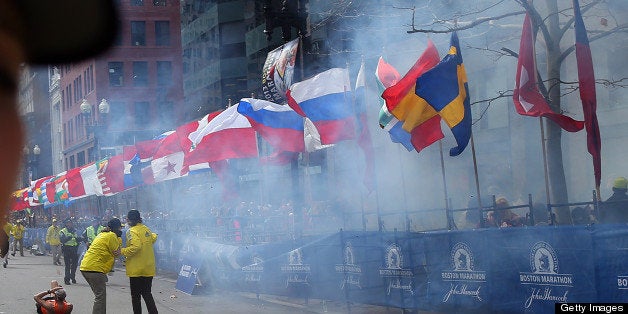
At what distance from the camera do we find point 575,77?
14688 millimetres

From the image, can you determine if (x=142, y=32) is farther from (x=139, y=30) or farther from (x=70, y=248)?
(x=70, y=248)

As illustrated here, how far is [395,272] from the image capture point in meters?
9.01

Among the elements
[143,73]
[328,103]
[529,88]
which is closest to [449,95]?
[529,88]

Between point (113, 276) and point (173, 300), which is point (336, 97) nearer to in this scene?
point (173, 300)

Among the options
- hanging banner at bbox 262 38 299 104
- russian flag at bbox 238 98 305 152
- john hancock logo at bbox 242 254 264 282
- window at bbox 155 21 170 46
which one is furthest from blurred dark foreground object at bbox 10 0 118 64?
window at bbox 155 21 170 46

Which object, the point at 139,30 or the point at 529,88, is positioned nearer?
the point at 529,88

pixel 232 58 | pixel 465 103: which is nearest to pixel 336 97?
pixel 465 103

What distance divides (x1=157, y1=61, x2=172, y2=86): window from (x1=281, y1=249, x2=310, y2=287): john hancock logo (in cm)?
2486

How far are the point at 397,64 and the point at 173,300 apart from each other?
19.9 ft

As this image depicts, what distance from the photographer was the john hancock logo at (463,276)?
25.7ft

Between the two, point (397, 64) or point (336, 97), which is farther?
point (397, 64)

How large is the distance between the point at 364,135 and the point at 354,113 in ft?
1.16

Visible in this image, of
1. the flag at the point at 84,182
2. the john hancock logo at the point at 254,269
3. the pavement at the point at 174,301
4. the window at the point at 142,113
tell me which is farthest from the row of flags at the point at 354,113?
the window at the point at 142,113

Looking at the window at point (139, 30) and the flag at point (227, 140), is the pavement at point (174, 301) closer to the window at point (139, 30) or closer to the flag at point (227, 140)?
the flag at point (227, 140)
